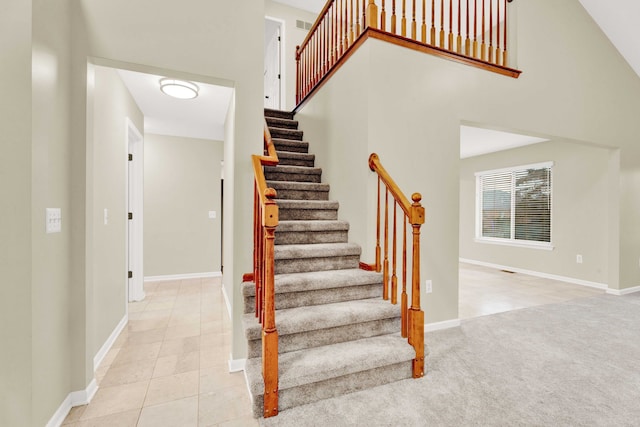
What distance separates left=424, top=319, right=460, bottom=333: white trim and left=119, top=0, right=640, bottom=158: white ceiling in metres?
3.06

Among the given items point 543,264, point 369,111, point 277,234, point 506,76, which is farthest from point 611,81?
point 277,234

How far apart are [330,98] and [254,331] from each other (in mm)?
2477

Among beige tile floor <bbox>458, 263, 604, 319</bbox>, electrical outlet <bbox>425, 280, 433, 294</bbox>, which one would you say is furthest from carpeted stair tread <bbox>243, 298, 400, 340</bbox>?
beige tile floor <bbox>458, 263, 604, 319</bbox>

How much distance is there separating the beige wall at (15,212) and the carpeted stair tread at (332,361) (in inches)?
41.1

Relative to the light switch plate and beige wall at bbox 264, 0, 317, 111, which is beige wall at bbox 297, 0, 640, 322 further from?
the light switch plate

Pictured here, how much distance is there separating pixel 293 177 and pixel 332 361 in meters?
2.01

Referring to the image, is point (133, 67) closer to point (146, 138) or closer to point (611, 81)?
point (146, 138)

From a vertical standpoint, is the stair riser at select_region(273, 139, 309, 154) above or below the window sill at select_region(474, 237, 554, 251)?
above

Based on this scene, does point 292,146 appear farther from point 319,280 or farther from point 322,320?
point 322,320

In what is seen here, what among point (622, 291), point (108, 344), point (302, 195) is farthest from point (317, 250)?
point (622, 291)

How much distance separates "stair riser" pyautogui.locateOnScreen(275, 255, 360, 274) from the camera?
2281 mm

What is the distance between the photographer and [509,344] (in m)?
2.52

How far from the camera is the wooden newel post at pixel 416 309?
195 centimetres

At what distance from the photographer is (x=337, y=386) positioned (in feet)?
5.66
